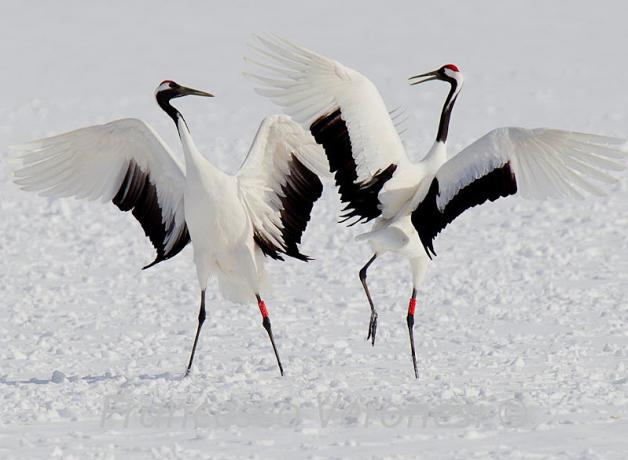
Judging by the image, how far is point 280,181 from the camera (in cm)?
969

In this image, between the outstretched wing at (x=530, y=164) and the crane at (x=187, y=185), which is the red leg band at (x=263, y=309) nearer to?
the crane at (x=187, y=185)

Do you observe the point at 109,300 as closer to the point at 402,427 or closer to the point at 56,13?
the point at 402,427

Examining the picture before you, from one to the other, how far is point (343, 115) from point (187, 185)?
120 cm

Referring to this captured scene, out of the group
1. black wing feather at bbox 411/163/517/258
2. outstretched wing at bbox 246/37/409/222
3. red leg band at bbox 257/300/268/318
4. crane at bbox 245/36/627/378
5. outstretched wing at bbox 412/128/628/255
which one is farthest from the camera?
red leg band at bbox 257/300/268/318

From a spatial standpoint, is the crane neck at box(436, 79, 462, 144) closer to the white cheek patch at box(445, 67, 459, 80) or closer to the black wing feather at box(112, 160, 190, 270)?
the white cheek patch at box(445, 67, 459, 80)

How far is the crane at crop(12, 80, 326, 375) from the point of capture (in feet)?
30.6

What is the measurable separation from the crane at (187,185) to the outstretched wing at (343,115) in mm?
260

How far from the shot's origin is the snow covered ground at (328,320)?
7.20 metres

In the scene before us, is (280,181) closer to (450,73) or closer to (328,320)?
(450,73)

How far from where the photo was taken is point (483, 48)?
2523 cm

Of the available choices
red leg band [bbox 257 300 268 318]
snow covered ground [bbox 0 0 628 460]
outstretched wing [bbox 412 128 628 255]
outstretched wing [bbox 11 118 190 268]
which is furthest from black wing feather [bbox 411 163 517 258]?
outstretched wing [bbox 11 118 190 268]

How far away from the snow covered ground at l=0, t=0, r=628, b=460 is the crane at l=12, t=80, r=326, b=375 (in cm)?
72

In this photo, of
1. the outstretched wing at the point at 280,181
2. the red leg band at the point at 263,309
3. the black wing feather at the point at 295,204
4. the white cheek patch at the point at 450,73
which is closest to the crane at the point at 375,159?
the white cheek patch at the point at 450,73

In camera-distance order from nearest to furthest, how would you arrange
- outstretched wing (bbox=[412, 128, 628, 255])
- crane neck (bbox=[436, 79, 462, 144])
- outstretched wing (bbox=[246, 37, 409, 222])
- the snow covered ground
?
the snow covered ground
outstretched wing (bbox=[412, 128, 628, 255])
outstretched wing (bbox=[246, 37, 409, 222])
crane neck (bbox=[436, 79, 462, 144])
